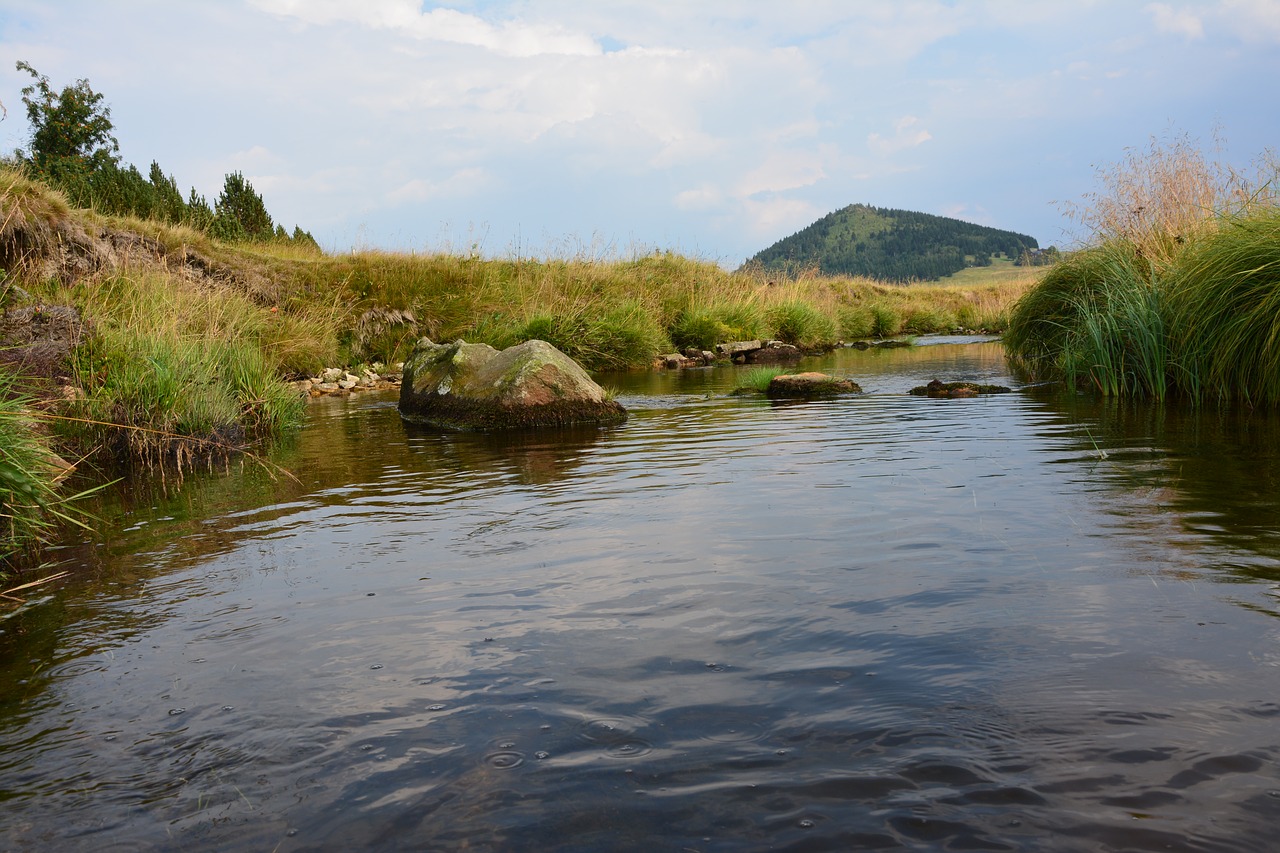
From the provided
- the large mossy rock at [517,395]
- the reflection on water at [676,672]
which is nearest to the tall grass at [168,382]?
the large mossy rock at [517,395]

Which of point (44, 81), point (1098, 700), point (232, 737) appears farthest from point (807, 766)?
point (44, 81)

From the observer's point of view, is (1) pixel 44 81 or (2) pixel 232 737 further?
(1) pixel 44 81

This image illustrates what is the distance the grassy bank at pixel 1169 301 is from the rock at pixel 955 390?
0.99m

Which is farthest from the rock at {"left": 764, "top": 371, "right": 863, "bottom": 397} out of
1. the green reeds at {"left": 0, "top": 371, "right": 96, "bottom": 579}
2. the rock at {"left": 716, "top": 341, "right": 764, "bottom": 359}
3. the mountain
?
the mountain

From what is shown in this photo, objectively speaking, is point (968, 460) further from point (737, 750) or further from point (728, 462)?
point (737, 750)

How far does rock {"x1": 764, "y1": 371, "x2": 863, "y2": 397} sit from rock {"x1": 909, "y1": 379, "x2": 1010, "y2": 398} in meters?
1.12

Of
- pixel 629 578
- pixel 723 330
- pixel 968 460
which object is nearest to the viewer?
pixel 629 578

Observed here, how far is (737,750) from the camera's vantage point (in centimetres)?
234

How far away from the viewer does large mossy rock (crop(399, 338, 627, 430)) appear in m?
10.5

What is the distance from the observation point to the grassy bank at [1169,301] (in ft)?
27.6

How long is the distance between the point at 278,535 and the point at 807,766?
13.2 feet

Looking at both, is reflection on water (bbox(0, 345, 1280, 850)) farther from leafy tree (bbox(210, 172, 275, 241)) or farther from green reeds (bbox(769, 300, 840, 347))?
leafy tree (bbox(210, 172, 275, 241))

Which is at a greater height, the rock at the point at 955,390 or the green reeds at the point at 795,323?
the green reeds at the point at 795,323

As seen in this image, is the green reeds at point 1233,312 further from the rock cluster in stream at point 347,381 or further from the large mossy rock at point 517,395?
the rock cluster in stream at point 347,381
